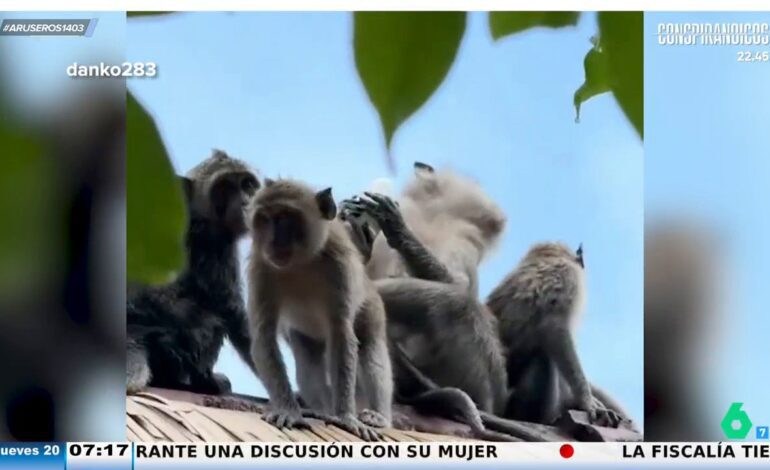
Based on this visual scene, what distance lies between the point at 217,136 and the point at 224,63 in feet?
0.69

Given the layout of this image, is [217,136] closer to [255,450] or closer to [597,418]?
[255,450]

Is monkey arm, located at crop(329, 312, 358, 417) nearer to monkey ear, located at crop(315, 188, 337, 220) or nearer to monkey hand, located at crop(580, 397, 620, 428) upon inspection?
monkey ear, located at crop(315, 188, 337, 220)

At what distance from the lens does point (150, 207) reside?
8.83 feet

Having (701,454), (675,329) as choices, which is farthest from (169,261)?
(701,454)

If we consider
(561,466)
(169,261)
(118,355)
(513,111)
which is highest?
(513,111)

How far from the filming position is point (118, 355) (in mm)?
2730

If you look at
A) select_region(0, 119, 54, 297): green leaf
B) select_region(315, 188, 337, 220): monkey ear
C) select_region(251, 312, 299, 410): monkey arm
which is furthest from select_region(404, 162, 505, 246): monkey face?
select_region(0, 119, 54, 297): green leaf

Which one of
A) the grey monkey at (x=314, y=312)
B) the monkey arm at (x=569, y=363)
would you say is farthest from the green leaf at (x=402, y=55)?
the monkey arm at (x=569, y=363)

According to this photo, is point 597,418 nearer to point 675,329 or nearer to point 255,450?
point 675,329

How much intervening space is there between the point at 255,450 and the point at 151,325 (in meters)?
0.48

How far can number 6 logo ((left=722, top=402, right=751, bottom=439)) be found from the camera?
9.17ft

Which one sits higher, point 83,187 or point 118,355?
point 83,187

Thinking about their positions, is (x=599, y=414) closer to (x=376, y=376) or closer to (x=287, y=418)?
(x=376, y=376)

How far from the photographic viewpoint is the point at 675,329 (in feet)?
9.11
